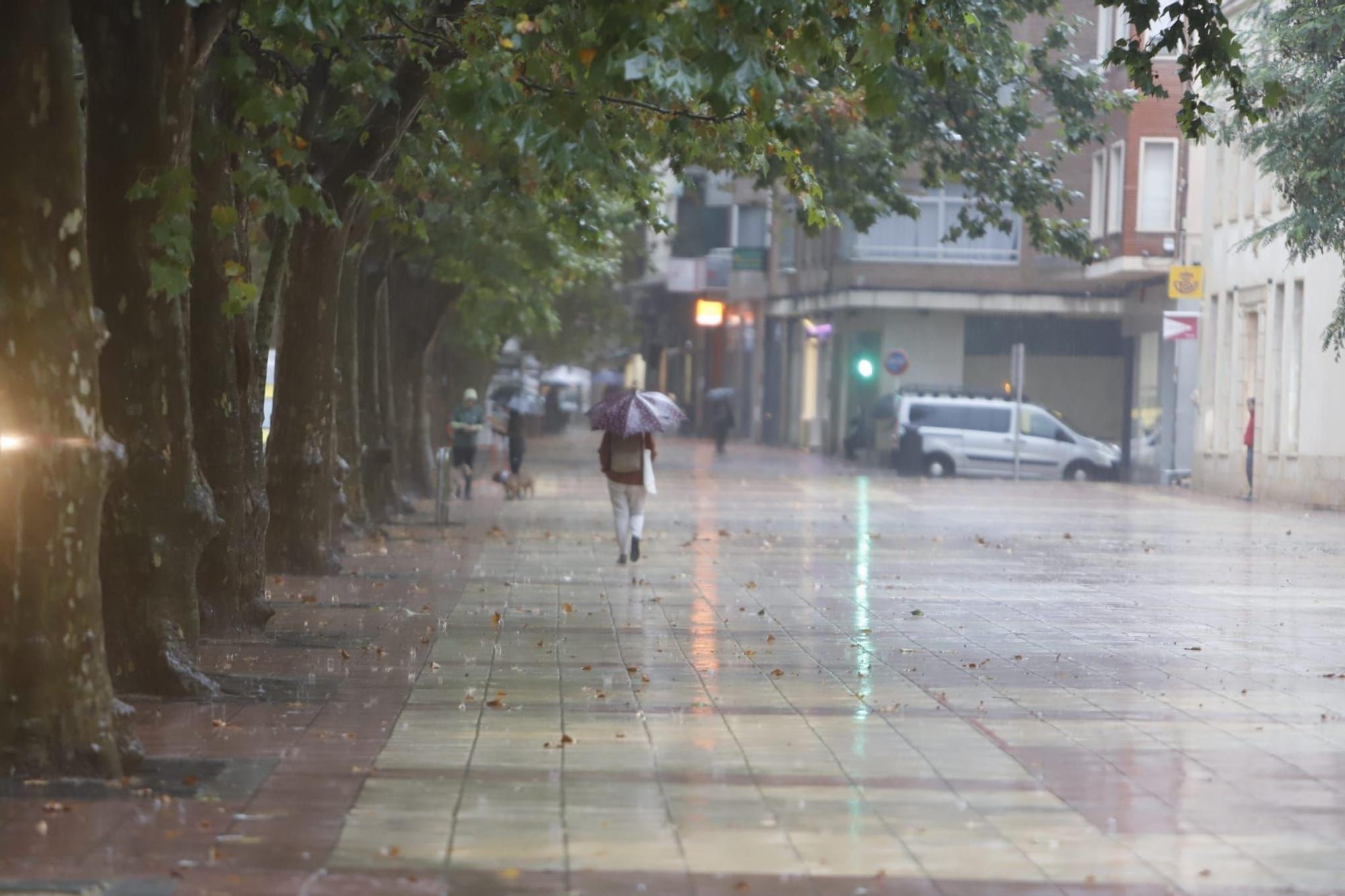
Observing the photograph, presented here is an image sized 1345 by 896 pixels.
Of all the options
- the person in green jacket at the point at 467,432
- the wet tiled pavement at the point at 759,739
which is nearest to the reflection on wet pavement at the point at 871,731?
the wet tiled pavement at the point at 759,739

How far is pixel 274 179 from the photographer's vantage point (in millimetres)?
13484

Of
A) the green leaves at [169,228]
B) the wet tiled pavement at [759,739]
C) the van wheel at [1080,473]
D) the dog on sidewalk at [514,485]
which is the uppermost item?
the green leaves at [169,228]

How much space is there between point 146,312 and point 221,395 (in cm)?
236

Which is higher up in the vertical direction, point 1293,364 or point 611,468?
point 1293,364

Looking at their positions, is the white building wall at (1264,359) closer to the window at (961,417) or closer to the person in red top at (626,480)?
the window at (961,417)

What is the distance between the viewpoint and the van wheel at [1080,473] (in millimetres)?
47906

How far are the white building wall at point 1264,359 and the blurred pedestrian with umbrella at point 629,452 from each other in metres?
16.0

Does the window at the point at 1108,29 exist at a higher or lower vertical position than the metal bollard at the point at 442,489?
higher

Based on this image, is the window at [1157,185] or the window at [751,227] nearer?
the window at [1157,185]

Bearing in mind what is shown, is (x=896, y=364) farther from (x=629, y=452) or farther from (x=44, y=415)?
(x=44, y=415)

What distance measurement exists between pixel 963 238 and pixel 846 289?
3404mm

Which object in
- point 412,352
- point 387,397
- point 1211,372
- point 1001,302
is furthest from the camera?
point 1001,302

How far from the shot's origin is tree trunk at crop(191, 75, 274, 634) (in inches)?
505

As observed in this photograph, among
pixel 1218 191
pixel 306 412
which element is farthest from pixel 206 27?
pixel 1218 191
